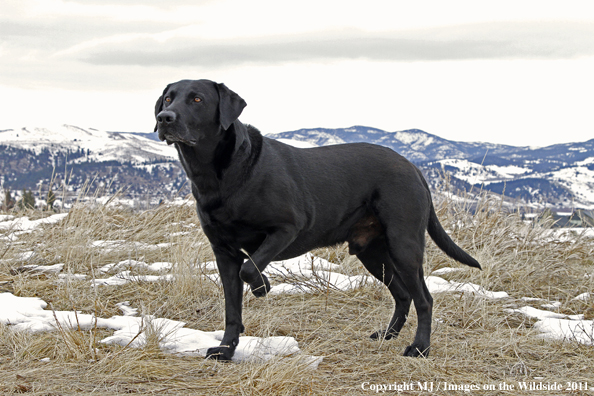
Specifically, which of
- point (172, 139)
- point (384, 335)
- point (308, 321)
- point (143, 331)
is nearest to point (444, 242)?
point (384, 335)

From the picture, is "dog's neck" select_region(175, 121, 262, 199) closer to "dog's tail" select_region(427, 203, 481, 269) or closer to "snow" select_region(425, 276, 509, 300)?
"dog's tail" select_region(427, 203, 481, 269)

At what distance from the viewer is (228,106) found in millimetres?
3561

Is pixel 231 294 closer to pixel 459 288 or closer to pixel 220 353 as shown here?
pixel 220 353

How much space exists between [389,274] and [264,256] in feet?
4.40

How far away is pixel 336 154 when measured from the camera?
4105 millimetres

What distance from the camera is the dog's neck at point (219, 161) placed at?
352 centimetres

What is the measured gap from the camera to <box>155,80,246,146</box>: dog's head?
10.9 feet

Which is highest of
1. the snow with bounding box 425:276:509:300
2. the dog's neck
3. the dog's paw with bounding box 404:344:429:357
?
the dog's neck

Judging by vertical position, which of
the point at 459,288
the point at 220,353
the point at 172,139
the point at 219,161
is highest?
the point at 172,139

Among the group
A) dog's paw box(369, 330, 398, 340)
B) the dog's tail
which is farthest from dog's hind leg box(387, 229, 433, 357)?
the dog's tail

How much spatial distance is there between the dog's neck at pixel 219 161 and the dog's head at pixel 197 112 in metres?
0.07

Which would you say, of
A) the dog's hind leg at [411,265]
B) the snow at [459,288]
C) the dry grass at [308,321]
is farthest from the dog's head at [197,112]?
the snow at [459,288]

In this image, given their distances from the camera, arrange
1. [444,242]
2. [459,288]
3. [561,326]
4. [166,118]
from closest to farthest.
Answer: [166,118], [561,326], [444,242], [459,288]

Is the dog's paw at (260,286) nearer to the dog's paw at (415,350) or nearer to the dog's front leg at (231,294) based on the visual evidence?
the dog's front leg at (231,294)
